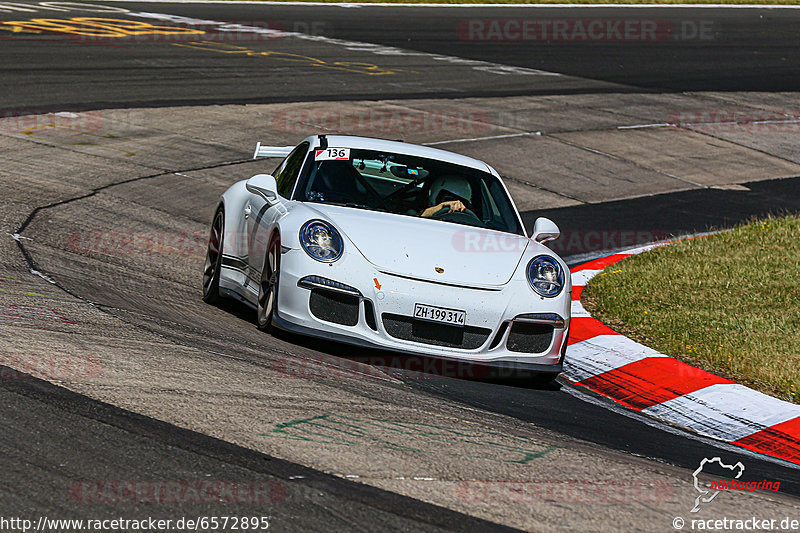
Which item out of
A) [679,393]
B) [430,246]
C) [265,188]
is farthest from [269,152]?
[679,393]

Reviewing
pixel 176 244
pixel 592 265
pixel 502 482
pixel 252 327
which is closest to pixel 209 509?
pixel 502 482

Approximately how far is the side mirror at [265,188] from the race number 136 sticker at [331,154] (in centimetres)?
39

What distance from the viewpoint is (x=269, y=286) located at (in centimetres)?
707

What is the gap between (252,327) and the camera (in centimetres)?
743

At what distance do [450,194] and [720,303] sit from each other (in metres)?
2.43

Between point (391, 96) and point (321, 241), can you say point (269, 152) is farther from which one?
point (391, 96)

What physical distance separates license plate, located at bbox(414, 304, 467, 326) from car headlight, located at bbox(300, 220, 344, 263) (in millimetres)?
601

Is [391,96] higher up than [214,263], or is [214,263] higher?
[391,96]

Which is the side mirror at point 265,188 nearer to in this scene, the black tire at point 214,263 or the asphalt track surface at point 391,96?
the black tire at point 214,263

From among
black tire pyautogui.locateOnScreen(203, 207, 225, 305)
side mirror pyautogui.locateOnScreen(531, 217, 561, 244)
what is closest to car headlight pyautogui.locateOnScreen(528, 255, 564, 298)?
side mirror pyautogui.locateOnScreen(531, 217, 561, 244)

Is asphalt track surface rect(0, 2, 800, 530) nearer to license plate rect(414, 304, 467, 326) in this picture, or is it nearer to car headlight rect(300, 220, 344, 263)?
license plate rect(414, 304, 467, 326)

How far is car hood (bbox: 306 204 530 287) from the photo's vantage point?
6801 mm

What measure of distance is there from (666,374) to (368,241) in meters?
2.14

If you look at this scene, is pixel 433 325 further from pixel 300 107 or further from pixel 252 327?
pixel 300 107
